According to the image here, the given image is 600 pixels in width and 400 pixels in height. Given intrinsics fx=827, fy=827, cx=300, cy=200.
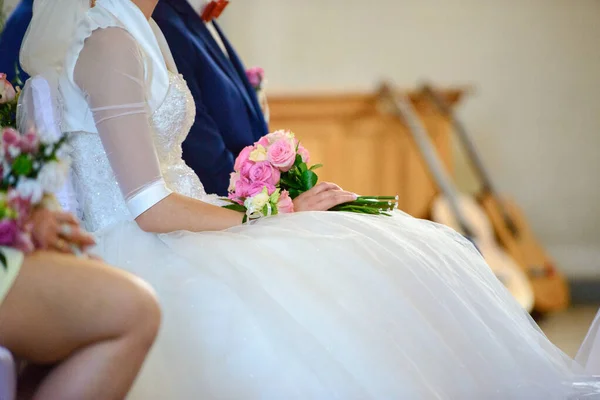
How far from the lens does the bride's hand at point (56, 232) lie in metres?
1.19

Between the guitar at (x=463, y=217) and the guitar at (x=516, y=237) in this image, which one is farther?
the guitar at (x=516, y=237)

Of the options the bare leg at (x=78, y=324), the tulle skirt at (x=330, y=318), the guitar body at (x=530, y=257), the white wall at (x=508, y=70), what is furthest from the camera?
the white wall at (x=508, y=70)

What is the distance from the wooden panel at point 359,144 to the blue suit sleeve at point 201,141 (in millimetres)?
2645

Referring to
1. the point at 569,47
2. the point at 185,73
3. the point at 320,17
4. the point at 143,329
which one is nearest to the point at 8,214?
the point at 143,329

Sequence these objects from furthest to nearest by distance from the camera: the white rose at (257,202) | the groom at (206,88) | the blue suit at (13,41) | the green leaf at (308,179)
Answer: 1. the groom at (206,88)
2. the blue suit at (13,41)
3. the green leaf at (308,179)
4. the white rose at (257,202)

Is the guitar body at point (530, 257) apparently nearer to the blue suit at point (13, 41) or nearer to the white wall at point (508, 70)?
the white wall at point (508, 70)

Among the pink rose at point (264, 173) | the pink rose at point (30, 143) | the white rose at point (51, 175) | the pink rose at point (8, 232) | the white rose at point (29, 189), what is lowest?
the pink rose at point (264, 173)

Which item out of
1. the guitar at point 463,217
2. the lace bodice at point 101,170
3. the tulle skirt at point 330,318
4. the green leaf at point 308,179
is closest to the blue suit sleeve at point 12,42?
the lace bodice at point 101,170

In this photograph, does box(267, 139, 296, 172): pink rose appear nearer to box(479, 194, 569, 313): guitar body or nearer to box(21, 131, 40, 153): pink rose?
box(21, 131, 40, 153): pink rose

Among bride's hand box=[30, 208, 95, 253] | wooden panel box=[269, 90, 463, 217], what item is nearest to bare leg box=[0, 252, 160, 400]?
bride's hand box=[30, 208, 95, 253]

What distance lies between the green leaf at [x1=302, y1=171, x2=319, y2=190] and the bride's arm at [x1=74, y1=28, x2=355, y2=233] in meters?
0.27

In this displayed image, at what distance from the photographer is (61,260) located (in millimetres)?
1159

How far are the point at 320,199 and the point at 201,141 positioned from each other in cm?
75

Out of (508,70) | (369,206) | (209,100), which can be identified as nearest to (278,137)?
(369,206)
